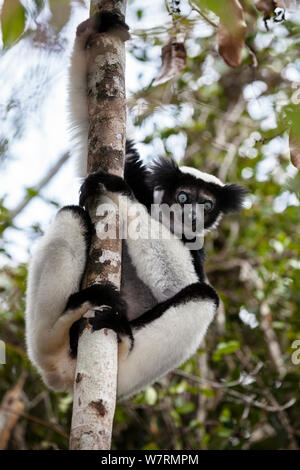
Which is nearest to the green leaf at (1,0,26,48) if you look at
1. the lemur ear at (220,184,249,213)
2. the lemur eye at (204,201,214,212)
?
the lemur eye at (204,201,214,212)

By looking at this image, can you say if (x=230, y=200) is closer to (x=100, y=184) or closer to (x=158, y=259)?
(x=158, y=259)

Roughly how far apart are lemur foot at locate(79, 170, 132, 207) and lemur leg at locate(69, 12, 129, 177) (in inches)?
33.8

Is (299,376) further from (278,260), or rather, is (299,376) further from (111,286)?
(111,286)

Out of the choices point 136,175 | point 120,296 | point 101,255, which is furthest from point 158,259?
point 101,255

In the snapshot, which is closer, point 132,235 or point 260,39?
point 132,235

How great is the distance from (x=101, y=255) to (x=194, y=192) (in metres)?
2.04

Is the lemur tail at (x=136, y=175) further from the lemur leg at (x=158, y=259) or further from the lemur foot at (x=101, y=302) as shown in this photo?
the lemur foot at (x=101, y=302)

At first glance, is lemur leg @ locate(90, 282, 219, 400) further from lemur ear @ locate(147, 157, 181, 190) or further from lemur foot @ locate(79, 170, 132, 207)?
lemur ear @ locate(147, 157, 181, 190)

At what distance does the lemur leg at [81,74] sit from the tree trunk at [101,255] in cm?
8

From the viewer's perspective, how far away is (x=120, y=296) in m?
2.50

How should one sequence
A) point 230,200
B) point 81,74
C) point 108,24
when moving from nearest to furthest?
1. point 108,24
2. point 81,74
3. point 230,200

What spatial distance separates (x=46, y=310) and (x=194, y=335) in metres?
0.95

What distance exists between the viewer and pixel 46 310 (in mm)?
2703
